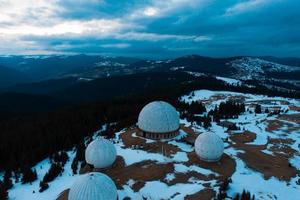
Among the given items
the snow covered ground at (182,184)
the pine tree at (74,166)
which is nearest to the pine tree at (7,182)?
the snow covered ground at (182,184)

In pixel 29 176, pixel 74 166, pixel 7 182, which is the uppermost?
pixel 74 166

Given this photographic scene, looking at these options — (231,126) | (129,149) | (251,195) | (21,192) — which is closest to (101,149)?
(129,149)

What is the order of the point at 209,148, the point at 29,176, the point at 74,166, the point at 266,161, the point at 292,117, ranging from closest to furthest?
the point at 209,148 < the point at 29,176 < the point at 74,166 < the point at 266,161 < the point at 292,117

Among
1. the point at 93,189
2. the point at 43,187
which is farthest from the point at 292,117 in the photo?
the point at 43,187

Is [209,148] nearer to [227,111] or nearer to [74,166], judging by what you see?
[74,166]

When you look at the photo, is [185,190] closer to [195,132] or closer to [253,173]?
[253,173]

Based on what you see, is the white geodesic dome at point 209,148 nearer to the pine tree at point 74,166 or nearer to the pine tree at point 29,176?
the pine tree at point 74,166
